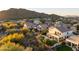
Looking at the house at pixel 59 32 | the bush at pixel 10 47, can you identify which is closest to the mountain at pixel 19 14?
the house at pixel 59 32

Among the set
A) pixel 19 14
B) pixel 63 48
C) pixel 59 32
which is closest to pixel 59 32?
pixel 59 32

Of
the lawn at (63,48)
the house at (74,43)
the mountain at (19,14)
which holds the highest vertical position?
the mountain at (19,14)

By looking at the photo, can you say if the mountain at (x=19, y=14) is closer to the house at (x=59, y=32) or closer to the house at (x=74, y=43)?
the house at (x=59, y=32)

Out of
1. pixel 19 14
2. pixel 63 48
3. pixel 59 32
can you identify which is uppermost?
pixel 19 14

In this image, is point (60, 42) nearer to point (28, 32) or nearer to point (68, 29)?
point (68, 29)

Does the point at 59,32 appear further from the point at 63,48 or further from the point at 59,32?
the point at 63,48
